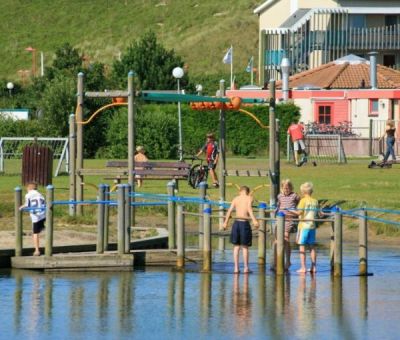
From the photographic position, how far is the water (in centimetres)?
1902

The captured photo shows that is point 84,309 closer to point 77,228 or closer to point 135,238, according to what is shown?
point 135,238

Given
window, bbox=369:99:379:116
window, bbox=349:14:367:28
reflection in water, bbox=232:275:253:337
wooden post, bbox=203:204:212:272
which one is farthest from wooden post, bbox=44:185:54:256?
window, bbox=349:14:367:28

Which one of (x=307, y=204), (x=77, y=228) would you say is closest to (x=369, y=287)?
(x=307, y=204)

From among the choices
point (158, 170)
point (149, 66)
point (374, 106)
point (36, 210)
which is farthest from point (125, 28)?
point (36, 210)

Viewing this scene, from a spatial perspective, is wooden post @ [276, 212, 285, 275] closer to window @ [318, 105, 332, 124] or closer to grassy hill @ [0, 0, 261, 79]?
window @ [318, 105, 332, 124]

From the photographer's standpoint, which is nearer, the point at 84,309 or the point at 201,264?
the point at 84,309

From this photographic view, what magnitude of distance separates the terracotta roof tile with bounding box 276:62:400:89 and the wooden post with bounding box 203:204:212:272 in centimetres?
4697

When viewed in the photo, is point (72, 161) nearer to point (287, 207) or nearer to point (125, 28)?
point (287, 207)

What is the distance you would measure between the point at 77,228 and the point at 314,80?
45372mm

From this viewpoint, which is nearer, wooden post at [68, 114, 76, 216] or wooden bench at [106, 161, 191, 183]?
wooden post at [68, 114, 76, 216]

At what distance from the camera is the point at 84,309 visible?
20.9m

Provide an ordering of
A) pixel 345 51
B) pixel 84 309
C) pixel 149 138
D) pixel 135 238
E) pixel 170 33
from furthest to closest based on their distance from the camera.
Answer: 1. pixel 170 33
2. pixel 345 51
3. pixel 149 138
4. pixel 135 238
5. pixel 84 309

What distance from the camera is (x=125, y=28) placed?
123062 millimetres

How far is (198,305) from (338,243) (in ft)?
12.0
